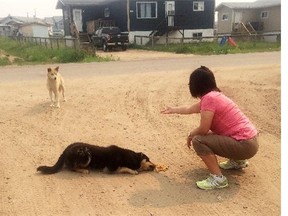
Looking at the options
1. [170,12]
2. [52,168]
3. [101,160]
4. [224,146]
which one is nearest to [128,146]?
[101,160]

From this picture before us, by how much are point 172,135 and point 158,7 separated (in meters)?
28.3

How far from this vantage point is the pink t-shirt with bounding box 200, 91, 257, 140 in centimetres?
396

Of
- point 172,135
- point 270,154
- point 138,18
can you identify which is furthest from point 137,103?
point 138,18

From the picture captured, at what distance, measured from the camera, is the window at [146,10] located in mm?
31800

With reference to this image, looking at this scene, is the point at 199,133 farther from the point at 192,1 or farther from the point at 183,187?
the point at 192,1

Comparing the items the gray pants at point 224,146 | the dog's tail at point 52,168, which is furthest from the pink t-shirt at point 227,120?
the dog's tail at point 52,168

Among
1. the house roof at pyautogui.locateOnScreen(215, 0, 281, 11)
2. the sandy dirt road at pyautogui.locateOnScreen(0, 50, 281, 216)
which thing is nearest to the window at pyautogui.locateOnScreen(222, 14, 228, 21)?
the house roof at pyautogui.locateOnScreen(215, 0, 281, 11)

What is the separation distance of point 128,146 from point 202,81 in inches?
79.1

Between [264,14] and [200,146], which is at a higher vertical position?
[264,14]

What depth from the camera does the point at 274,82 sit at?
9594 millimetres

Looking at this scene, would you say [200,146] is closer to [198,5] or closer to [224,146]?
[224,146]

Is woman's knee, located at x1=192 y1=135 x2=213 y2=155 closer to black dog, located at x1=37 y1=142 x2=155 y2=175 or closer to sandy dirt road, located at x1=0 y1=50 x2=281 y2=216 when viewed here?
sandy dirt road, located at x1=0 y1=50 x2=281 y2=216

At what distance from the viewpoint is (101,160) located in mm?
→ 4555

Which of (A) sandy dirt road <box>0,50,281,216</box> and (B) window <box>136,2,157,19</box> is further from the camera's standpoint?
(B) window <box>136,2,157,19</box>
